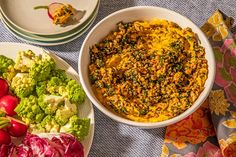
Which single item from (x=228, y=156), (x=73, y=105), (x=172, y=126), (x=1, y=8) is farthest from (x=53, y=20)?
(x=228, y=156)

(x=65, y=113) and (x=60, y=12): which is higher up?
(x=60, y=12)

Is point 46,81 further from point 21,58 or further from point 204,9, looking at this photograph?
point 204,9

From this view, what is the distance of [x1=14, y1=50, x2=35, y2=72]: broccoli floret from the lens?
111 centimetres

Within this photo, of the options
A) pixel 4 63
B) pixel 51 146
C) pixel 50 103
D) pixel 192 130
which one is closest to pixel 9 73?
pixel 4 63

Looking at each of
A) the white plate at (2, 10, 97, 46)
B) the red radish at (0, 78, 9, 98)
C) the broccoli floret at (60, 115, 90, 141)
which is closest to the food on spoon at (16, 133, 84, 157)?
the broccoli floret at (60, 115, 90, 141)

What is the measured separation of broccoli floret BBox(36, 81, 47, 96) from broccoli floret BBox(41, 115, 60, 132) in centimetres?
7

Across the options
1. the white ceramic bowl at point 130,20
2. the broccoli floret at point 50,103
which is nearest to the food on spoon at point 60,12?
the white ceramic bowl at point 130,20

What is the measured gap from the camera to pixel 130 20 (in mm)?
1168

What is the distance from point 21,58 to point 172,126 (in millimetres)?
391

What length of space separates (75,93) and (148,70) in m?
0.18

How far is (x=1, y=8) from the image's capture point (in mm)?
1207

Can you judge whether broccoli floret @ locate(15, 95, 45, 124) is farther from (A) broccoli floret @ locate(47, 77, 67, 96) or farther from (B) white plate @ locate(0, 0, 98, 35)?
(B) white plate @ locate(0, 0, 98, 35)

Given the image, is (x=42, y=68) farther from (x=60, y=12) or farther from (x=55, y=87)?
(x=60, y=12)

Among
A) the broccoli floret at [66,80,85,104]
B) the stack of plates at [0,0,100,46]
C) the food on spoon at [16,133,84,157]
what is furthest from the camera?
the stack of plates at [0,0,100,46]
